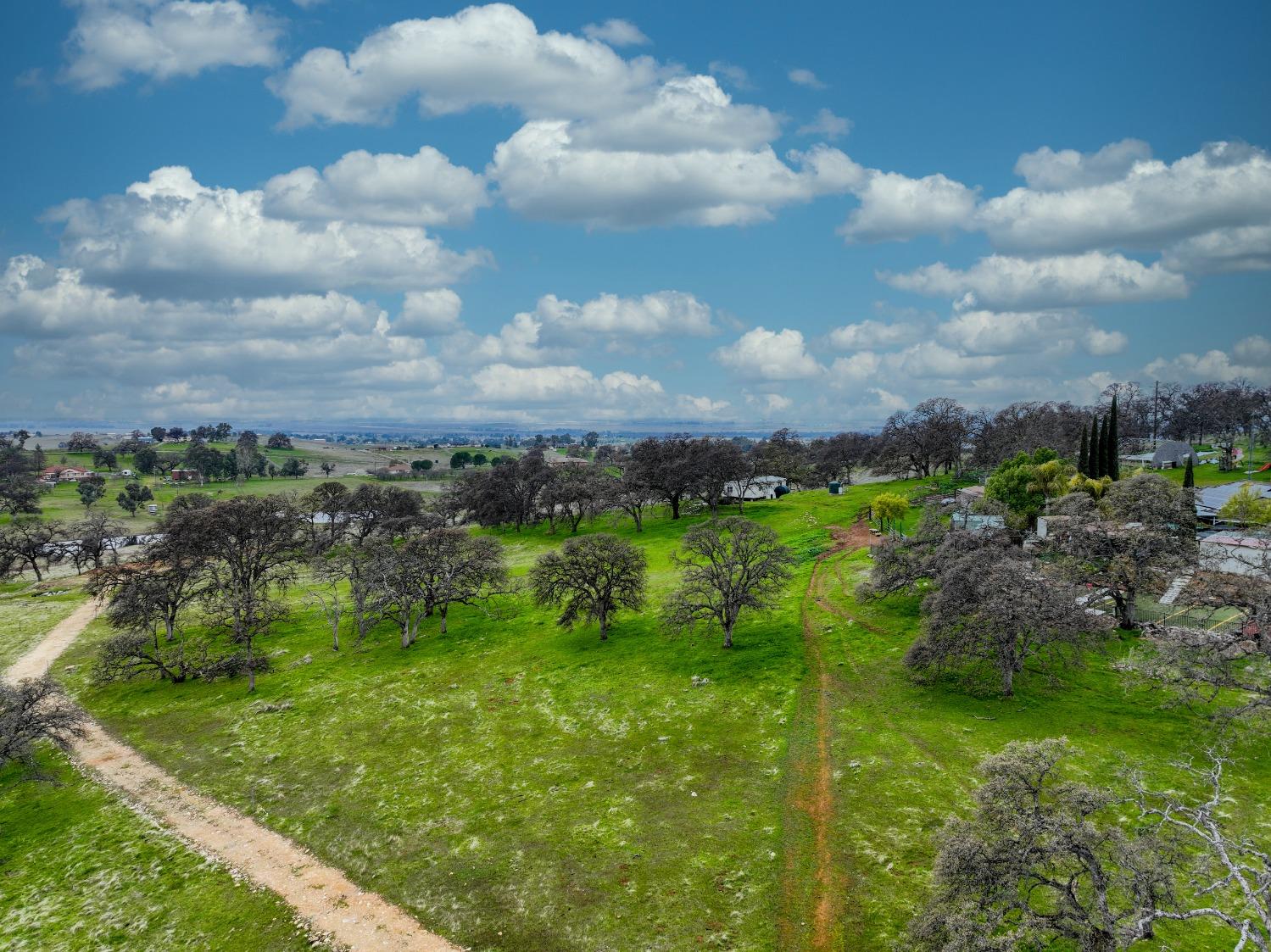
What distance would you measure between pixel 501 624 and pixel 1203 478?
379ft

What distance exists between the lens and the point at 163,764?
41.5 meters

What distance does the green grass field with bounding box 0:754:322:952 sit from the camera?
88.2ft

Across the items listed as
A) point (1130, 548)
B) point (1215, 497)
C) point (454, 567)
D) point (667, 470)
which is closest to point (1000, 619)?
point (1130, 548)

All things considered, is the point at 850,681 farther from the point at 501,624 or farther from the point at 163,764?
the point at 163,764

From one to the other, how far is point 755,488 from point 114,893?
363 feet

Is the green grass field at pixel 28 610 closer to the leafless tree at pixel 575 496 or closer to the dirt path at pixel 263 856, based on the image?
the dirt path at pixel 263 856

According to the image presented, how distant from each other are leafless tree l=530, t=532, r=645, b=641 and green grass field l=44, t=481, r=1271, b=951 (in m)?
2.88

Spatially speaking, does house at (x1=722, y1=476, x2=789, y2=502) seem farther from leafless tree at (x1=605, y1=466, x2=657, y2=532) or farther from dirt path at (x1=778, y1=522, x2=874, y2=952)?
dirt path at (x1=778, y1=522, x2=874, y2=952)

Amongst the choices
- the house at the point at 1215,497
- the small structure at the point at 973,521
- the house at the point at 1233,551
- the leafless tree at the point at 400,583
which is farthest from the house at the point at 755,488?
the house at the point at 1233,551

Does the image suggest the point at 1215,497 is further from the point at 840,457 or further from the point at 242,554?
the point at 242,554

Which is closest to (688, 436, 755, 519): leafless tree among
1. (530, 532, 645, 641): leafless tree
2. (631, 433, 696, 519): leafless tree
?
(631, 433, 696, 519): leafless tree

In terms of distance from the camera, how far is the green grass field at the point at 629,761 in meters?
27.5

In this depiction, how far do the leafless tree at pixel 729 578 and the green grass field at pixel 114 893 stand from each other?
34.1 meters

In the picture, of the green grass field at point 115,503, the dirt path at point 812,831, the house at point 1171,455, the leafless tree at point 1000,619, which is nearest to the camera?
the dirt path at point 812,831
